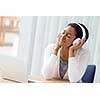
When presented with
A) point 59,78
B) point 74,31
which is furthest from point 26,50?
point 74,31

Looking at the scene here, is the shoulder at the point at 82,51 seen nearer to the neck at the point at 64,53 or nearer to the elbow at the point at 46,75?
the neck at the point at 64,53

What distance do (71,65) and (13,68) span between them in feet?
0.86

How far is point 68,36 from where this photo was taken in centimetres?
98

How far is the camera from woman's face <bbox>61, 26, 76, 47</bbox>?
3.17 feet

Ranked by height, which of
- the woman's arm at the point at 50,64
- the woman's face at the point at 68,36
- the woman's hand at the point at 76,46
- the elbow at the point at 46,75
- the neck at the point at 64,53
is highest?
the woman's face at the point at 68,36

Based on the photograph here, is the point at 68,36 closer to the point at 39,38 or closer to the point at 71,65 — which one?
the point at 71,65

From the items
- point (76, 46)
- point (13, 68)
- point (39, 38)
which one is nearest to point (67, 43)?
point (76, 46)

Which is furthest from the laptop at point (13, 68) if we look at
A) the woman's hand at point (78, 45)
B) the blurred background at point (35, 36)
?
the woman's hand at point (78, 45)

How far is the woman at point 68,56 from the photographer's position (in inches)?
38.7

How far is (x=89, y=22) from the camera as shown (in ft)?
3.71

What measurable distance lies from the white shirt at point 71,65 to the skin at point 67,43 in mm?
30

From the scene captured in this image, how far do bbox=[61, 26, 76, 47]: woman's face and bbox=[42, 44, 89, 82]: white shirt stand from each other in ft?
0.27

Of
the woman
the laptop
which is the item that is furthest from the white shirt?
the laptop
